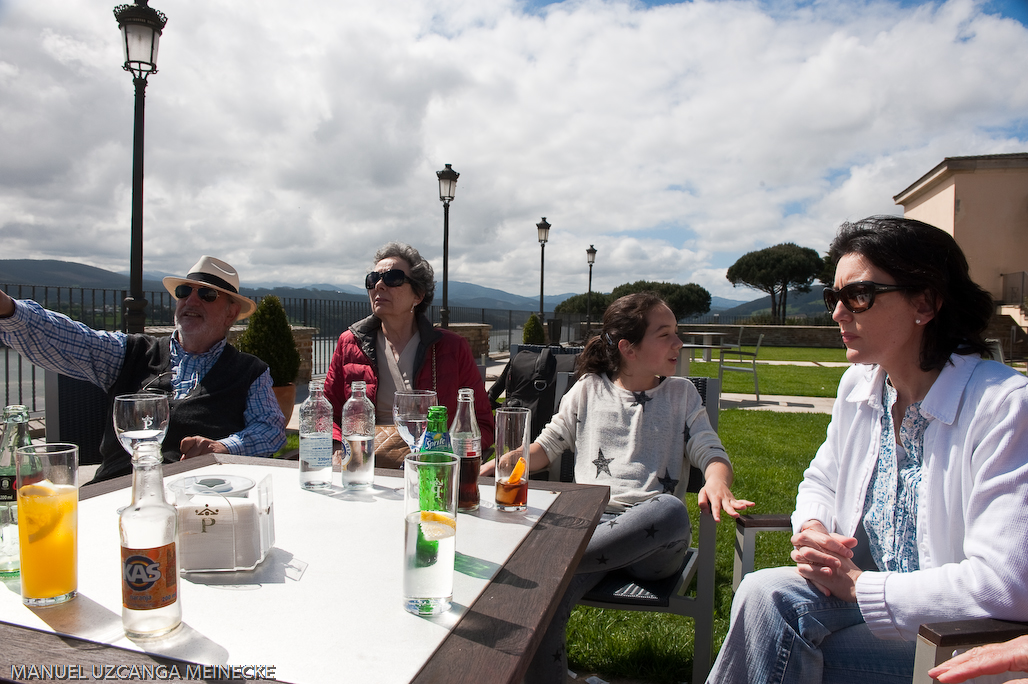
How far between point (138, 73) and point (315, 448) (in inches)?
203

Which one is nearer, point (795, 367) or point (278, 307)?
point (278, 307)

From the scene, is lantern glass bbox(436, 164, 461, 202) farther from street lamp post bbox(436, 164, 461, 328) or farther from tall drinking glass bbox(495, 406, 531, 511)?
tall drinking glass bbox(495, 406, 531, 511)

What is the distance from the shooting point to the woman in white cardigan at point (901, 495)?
54.6 inches

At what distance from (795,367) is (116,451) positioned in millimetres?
16752

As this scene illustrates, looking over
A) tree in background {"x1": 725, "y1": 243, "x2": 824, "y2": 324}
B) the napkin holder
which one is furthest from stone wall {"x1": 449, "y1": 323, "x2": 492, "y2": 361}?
tree in background {"x1": 725, "y1": 243, "x2": 824, "y2": 324}

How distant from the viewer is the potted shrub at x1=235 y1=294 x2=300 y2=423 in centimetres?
657

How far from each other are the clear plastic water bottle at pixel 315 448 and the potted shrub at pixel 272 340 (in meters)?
4.91

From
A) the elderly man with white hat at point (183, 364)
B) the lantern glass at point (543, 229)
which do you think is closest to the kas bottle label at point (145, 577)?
the elderly man with white hat at point (183, 364)

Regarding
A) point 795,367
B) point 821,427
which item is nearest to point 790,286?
point 795,367

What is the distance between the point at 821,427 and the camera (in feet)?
23.3

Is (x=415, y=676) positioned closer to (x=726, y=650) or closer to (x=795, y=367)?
(x=726, y=650)

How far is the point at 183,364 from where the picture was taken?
282cm

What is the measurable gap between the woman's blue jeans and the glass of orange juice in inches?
60.0

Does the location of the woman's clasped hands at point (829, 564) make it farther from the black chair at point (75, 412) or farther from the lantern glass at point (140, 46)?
the lantern glass at point (140, 46)
